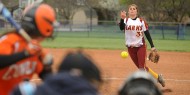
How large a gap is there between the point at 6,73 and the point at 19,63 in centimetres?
15

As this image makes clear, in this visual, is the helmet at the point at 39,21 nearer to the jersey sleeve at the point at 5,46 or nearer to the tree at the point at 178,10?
the jersey sleeve at the point at 5,46

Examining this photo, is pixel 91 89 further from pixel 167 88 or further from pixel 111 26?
pixel 111 26

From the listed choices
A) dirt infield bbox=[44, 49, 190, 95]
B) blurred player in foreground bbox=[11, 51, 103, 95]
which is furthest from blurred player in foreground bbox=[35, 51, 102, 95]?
dirt infield bbox=[44, 49, 190, 95]

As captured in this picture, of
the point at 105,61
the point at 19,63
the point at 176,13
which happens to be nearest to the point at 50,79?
the point at 19,63

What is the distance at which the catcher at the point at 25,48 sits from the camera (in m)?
3.64

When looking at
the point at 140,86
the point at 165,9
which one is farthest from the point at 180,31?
the point at 140,86

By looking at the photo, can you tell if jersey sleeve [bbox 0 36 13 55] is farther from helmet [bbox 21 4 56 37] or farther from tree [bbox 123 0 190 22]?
tree [bbox 123 0 190 22]

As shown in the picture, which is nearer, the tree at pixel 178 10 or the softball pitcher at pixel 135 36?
the softball pitcher at pixel 135 36

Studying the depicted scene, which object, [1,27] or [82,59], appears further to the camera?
[1,27]

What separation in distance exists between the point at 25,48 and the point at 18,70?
0.21 meters

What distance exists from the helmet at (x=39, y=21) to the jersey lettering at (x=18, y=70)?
0.93 ft

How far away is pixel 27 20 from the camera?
12.7 feet

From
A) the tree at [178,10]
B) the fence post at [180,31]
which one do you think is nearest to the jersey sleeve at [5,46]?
the fence post at [180,31]

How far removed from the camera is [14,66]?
12.2ft
